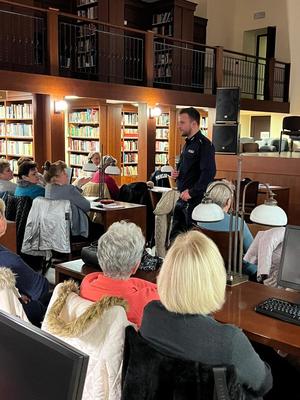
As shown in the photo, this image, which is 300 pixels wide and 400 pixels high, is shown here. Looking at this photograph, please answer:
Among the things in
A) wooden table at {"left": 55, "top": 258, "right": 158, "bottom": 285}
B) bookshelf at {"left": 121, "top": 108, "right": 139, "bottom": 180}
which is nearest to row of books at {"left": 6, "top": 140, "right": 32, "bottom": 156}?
bookshelf at {"left": 121, "top": 108, "right": 139, "bottom": 180}

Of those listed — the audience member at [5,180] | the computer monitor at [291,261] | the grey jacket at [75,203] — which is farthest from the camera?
the audience member at [5,180]

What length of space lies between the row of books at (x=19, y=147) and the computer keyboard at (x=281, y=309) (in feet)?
22.3

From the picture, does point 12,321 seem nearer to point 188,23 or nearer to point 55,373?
point 55,373

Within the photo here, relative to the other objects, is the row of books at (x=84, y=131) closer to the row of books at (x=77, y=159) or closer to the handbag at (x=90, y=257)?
the row of books at (x=77, y=159)

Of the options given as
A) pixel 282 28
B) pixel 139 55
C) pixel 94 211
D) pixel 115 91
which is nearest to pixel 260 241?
pixel 94 211

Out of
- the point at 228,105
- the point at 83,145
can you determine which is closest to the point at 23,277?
the point at 228,105

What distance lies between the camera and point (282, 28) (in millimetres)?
11828

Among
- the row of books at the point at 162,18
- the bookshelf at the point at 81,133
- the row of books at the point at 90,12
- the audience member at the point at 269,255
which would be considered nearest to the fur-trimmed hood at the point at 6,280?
the audience member at the point at 269,255

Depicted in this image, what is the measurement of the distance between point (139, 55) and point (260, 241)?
7995mm

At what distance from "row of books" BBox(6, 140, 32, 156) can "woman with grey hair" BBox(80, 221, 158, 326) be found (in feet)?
21.7

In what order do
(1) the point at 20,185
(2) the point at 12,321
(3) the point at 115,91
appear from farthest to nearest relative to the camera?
(3) the point at 115,91 → (1) the point at 20,185 → (2) the point at 12,321

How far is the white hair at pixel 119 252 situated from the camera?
1886 mm

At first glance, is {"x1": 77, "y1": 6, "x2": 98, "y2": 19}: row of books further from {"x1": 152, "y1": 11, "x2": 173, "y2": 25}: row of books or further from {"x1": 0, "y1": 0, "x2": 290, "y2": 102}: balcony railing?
{"x1": 152, "y1": 11, "x2": 173, "y2": 25}: row of books

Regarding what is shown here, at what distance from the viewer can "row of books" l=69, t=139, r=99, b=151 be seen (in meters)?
9.23
